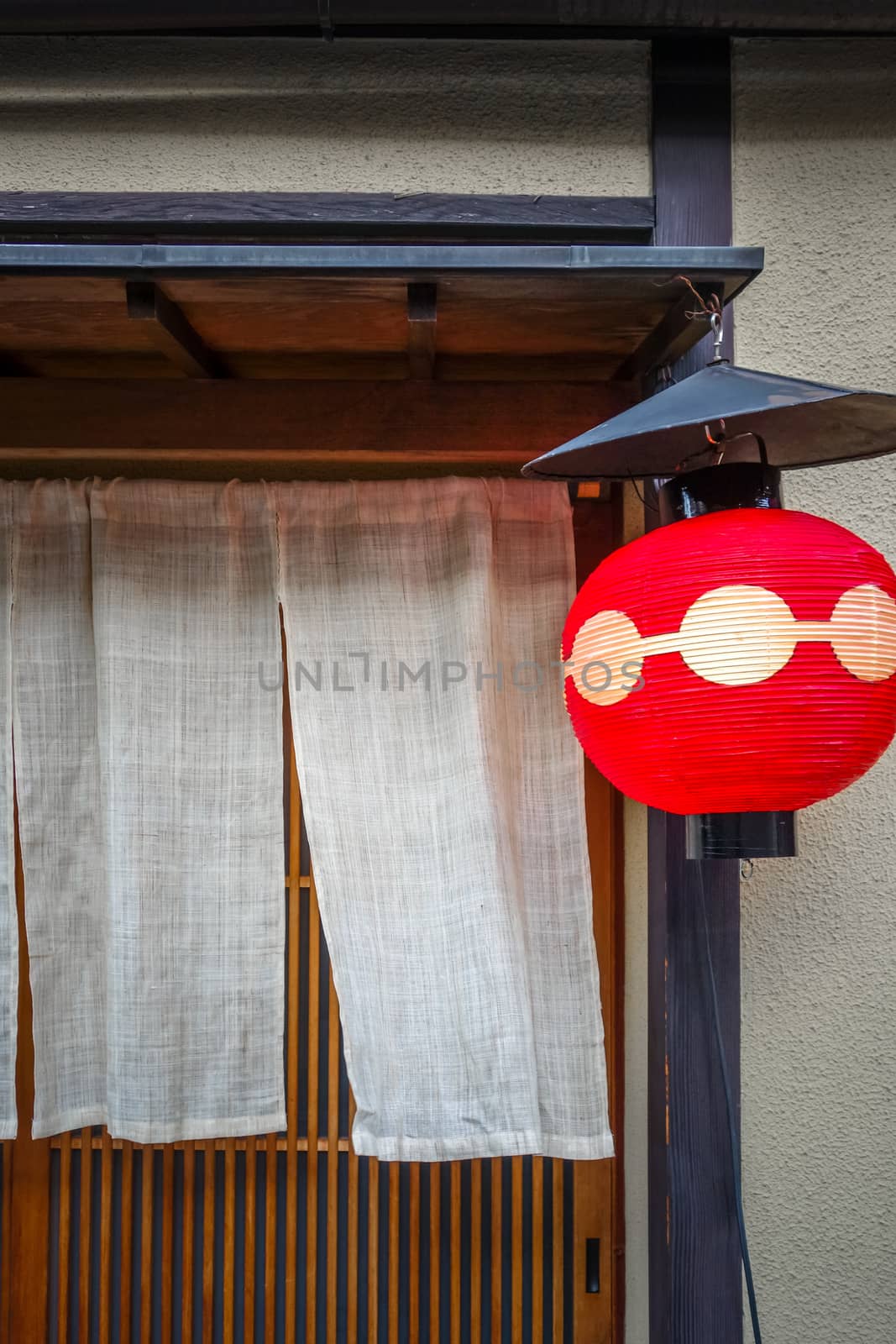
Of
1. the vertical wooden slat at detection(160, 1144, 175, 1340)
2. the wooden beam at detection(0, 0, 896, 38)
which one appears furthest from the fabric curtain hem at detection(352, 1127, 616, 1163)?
the wooden beam at detection(0, 0, 896, 38)

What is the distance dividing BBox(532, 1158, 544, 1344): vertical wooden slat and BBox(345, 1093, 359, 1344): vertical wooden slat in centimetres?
59

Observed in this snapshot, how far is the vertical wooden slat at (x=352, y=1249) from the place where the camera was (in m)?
2.90

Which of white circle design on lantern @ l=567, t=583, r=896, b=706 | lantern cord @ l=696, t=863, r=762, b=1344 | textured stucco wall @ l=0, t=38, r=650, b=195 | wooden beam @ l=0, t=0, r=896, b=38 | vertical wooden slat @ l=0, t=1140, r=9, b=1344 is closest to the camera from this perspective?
white circle design on lantern @ l=567, t=583, r=896, b=706

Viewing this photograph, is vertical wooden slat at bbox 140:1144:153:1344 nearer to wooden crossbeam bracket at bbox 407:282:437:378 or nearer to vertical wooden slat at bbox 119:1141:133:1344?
vertical wooden slat at bbox 119:1141:133:1344

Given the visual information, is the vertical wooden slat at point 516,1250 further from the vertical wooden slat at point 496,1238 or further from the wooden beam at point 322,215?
the wooden beam at point 322,215

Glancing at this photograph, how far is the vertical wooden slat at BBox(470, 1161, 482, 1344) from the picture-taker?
291 cm

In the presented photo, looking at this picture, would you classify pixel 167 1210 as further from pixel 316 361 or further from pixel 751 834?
pixel 316 361

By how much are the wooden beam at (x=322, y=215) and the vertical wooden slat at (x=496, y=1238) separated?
305 cm

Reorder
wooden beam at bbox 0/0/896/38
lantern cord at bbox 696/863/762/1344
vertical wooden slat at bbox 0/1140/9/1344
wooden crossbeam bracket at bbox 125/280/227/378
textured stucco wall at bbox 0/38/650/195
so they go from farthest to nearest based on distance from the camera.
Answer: vertical wooden slat at bbox 0/1140/9/1344, textured stucco wall at bbox 0/38/650/195, wooden beam at bbox 0/0/896/38, lantern cord at bbox 696/863/762/1344, wooden crossbeam bracket at bbox 125/280/227/378

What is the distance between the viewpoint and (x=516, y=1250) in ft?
9.62

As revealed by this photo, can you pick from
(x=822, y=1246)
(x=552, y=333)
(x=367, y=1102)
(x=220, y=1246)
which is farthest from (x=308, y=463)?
(x=822, y=1246)

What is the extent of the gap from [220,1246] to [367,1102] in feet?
2.86

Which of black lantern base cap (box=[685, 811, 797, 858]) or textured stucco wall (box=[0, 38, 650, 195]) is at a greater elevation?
textured stucco wall (box=[0, 38, 650, 195])

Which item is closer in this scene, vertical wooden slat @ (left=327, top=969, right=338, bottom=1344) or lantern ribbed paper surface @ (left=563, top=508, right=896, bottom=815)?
lantern ribbed paper surface @ (left=563, top=508, right=896, bottom=815)
